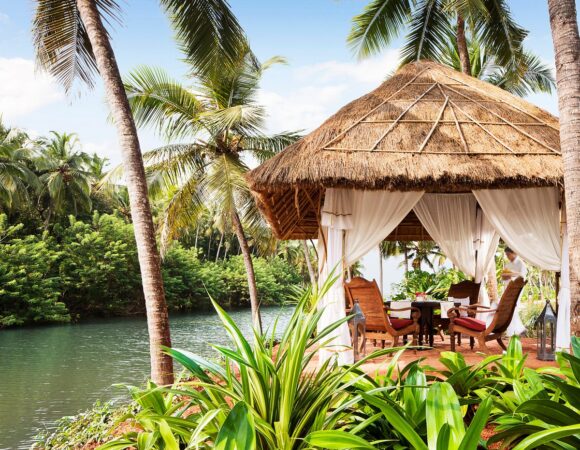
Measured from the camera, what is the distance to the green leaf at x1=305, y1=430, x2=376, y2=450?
172 centimetres

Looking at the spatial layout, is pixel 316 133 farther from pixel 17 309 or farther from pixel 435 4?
pixel 17 309

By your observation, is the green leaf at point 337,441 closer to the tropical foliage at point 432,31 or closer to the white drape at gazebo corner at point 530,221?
the white drape at gazebo corner at point 530,221

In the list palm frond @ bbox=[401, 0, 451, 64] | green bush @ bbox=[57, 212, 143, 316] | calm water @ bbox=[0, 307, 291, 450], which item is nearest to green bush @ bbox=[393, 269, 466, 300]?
calm water @ bbox=[0, 307, 291, 450]

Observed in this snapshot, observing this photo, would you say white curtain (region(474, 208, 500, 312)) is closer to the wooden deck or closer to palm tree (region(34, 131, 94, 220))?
the wooden deck

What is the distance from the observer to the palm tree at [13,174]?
2241cm

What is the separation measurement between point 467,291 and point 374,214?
2836mm

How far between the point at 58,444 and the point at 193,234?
116ft

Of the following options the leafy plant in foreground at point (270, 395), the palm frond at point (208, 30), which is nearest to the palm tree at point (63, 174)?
the palm frond at point (208, 30)

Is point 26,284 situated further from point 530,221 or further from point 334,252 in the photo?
point 530,221

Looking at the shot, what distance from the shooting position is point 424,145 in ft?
20.6

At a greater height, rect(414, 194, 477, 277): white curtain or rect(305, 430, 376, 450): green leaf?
rect(414, 194, 477, 277): white curtain

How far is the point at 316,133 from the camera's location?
659 cm

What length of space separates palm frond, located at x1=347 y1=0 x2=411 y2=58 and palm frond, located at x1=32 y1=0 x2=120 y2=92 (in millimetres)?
6324

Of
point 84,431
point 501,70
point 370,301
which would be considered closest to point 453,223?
point 370,301
